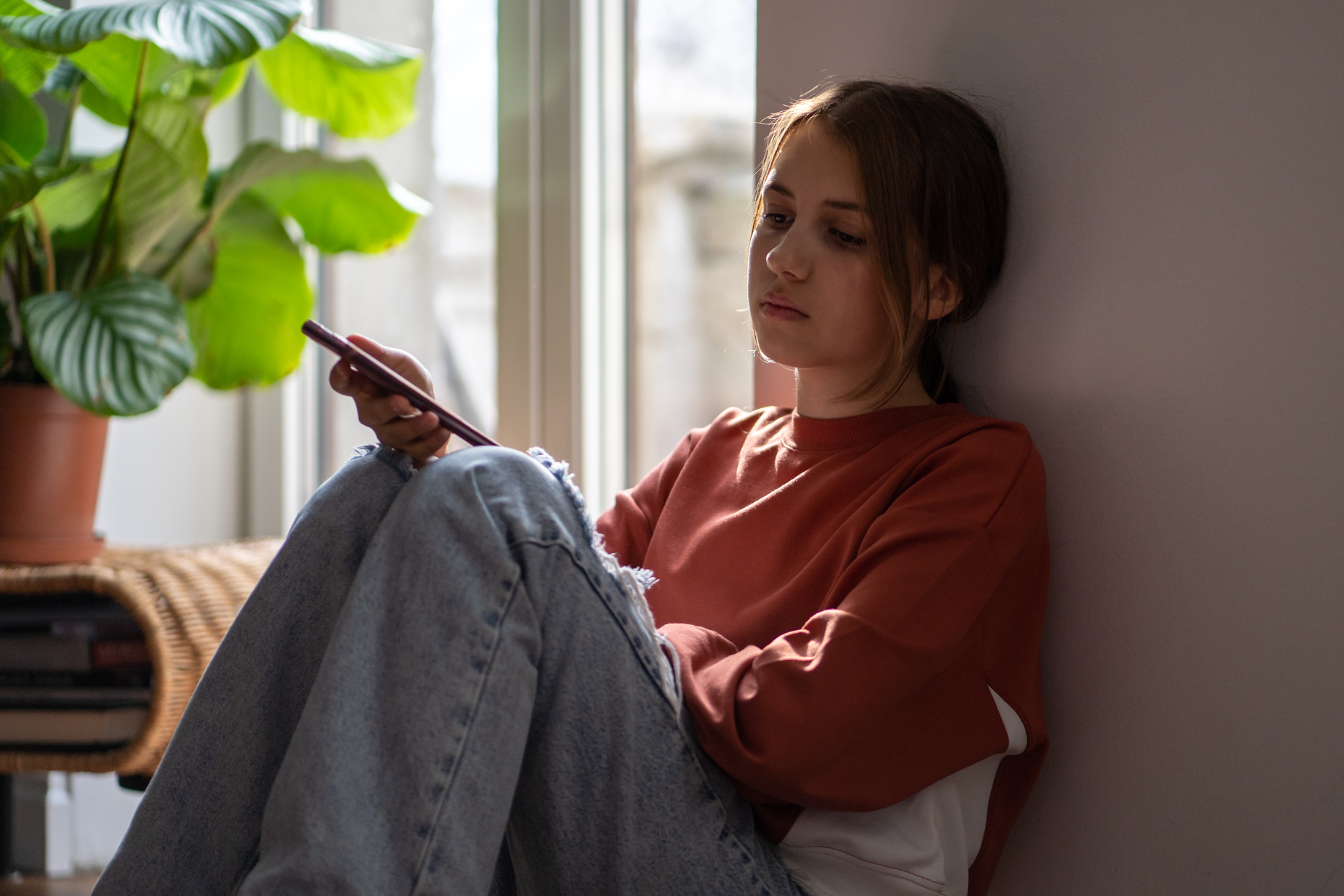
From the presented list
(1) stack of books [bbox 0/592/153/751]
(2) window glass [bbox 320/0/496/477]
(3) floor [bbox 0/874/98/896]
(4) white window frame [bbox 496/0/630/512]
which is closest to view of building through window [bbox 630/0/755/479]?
(4) white window frame [bbox 496/0/630/512]

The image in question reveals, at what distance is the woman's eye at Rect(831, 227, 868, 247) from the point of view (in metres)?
0.97

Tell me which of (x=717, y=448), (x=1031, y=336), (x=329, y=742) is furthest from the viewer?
(x=717, y=448)

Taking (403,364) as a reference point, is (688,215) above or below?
above

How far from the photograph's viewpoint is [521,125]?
1673 millimetres

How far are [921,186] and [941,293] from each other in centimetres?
10

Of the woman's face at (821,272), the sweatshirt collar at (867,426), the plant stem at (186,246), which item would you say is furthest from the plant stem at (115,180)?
the sweatshirt collar at (867,426)

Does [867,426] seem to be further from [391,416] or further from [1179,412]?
[391,416]

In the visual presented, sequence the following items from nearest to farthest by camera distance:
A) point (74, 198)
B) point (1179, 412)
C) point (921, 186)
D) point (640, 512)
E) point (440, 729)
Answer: point (440, 729) < point (1179, 412) < point (921, 186) < point (640, 512) < point (74, 198)

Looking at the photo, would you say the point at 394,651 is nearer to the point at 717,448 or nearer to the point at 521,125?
the point at 717,448

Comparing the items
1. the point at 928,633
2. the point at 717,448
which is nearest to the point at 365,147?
the point at 717,448

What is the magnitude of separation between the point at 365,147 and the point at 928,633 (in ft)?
5.43

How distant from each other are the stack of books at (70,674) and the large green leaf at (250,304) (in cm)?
48

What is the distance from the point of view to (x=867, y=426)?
993mm

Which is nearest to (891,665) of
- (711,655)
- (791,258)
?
(711,655)
